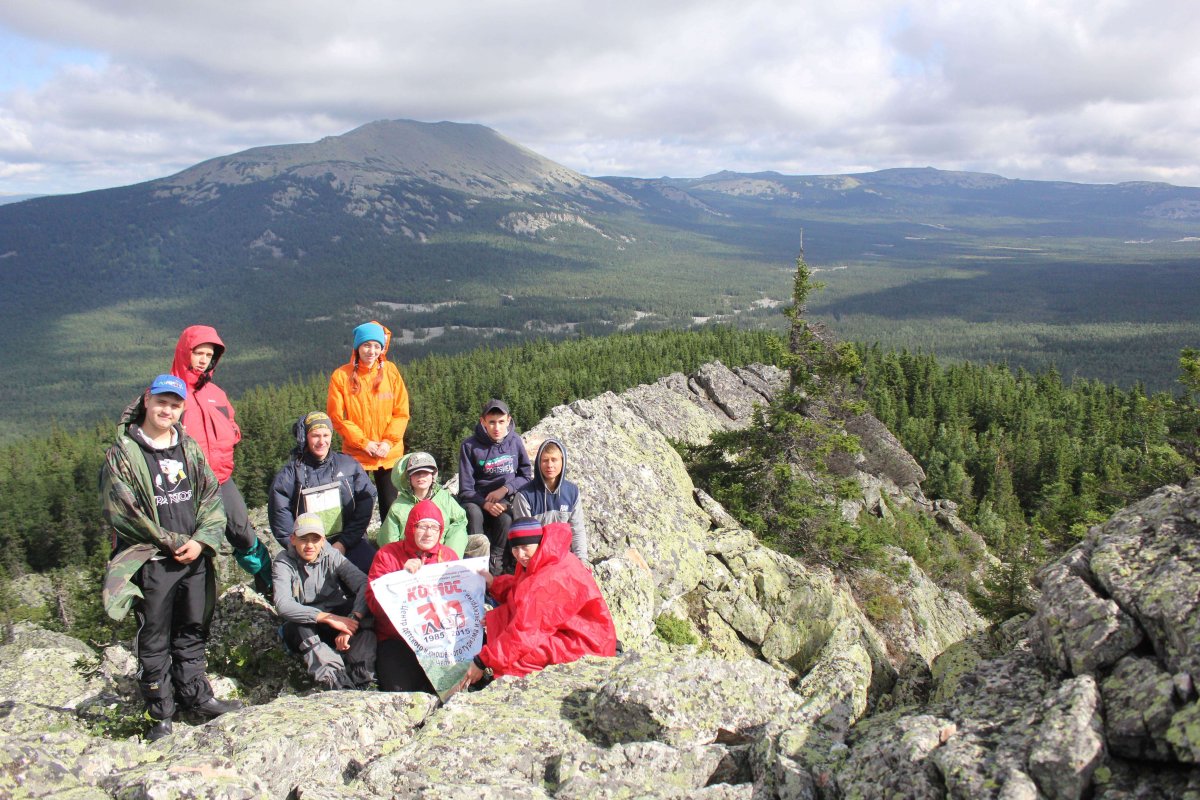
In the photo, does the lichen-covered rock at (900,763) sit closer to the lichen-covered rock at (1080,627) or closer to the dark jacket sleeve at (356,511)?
the lichen-covered rock at (1080,627)

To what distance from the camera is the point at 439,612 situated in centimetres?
849

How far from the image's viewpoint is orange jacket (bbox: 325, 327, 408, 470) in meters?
10.9

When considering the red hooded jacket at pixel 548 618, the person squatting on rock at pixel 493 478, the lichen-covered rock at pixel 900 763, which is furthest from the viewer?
the person squatting on rock at pixel 493 478

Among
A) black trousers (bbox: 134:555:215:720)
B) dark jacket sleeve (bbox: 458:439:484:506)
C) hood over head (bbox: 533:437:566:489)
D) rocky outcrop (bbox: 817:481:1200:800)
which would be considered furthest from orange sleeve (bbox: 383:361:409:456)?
rocky outcrop (bbox: 817:481:1200:800)

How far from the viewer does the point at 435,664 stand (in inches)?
325

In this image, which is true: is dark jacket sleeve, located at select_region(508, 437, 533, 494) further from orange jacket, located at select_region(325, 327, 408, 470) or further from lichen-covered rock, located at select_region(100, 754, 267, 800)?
lichen-covered rock, located at select_region(100, 754, 267, 800)

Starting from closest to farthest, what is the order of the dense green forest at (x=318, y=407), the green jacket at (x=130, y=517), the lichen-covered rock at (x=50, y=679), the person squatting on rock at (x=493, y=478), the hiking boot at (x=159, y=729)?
the green jacket at (x=130, y=517), the hiking boot at (x=159, y=729), the lichen-covered rock at (x=50, y=679), the person squatting on rock at (x=493, y=478), the dense green forest at (x=318, y=407)

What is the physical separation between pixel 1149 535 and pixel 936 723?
279 cm

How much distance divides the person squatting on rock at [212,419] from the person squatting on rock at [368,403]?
1.70 meters

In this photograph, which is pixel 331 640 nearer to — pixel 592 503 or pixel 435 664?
pixel 435 664

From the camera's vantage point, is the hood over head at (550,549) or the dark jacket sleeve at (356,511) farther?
the dark jacket sleeve at (356,511)

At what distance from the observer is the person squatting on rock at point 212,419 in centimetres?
891

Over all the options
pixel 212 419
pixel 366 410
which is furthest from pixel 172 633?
pixel 366 410

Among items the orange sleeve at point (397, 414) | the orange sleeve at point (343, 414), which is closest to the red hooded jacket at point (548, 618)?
the orange sleeve at point (397, 414)
